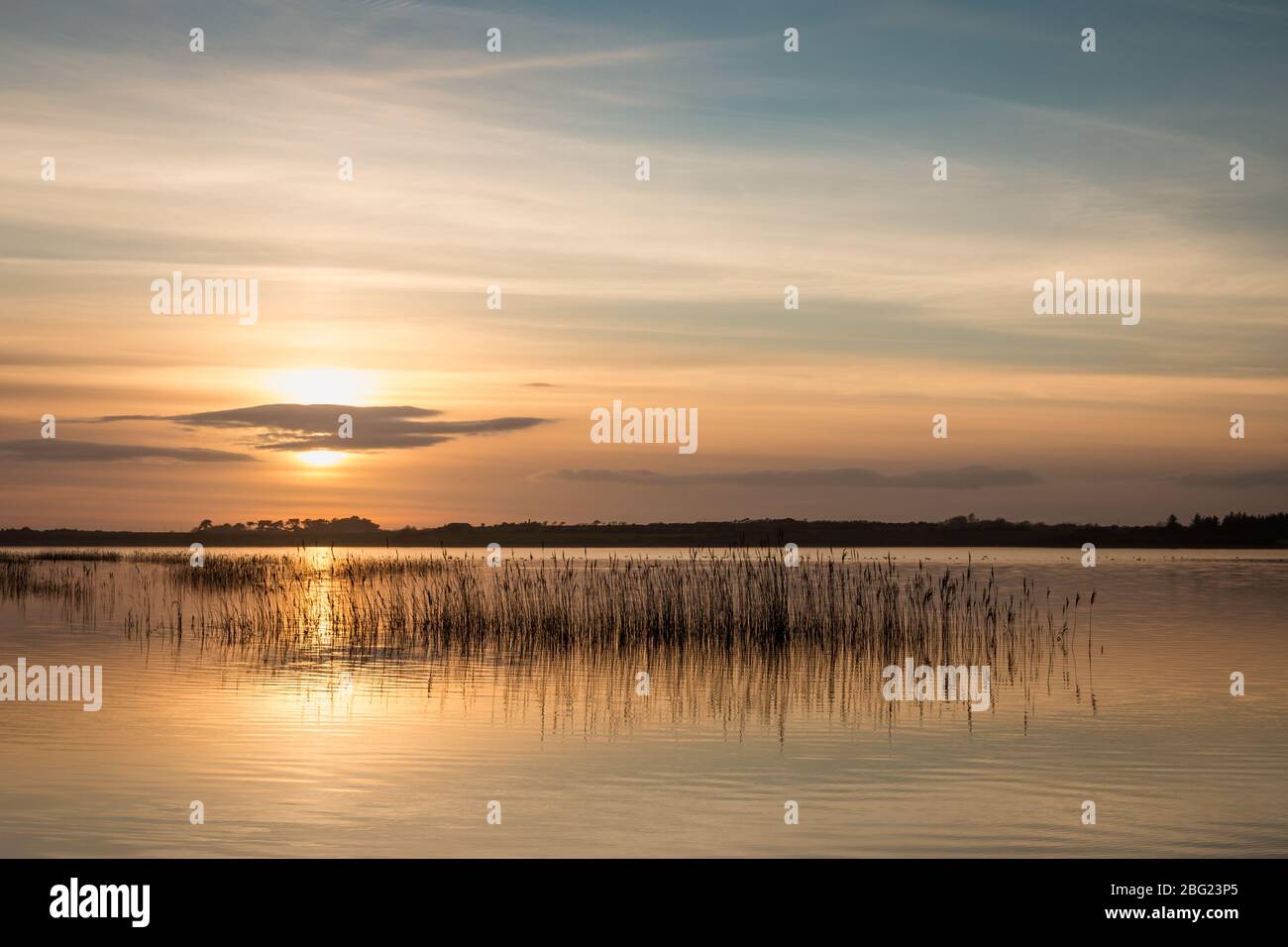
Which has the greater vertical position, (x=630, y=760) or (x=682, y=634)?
(x=682, y=634)

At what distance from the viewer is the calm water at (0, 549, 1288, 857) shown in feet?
33.3

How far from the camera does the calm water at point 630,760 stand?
33.3 ft

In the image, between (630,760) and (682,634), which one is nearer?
(630,760)

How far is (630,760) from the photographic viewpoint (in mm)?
13367

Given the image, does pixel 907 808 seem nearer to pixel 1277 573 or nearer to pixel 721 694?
pixel 721 694

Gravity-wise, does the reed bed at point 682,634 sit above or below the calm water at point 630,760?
above

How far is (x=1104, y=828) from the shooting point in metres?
10.4

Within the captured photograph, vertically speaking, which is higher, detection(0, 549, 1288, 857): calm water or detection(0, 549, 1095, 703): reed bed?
detection(0, 549, 1095, 703): reed bed

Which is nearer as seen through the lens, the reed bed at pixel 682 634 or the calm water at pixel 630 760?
the calm water at pixel 630 760

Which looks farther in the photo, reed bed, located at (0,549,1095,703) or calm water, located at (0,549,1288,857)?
reed bed, located at (0,549,1095,703)
